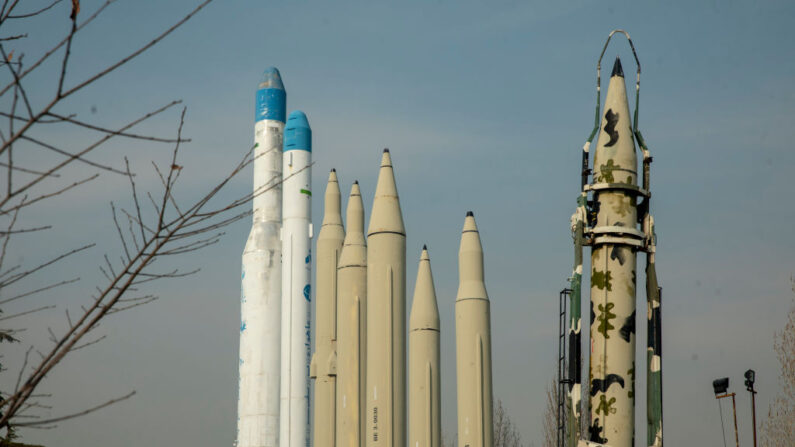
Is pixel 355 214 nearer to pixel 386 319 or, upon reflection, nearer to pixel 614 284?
pixel 386 319

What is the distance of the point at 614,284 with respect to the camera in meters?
17.0

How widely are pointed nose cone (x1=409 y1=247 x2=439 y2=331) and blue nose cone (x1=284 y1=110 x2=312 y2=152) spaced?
574cm

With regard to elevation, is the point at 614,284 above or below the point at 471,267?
below

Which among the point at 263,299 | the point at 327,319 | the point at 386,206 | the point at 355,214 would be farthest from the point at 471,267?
the point at 263,299

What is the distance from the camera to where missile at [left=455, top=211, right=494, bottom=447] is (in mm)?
30312

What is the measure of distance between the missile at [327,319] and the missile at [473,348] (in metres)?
5.24

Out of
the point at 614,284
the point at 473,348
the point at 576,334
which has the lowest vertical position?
the point at 576,334

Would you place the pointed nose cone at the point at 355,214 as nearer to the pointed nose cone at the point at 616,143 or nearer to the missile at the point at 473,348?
the missile at the point at 473,348

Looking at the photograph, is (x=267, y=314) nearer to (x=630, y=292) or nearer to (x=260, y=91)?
(x=260, y=91)

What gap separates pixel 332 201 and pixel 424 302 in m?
6.84

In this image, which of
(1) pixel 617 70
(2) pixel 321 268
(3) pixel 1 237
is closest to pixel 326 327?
(2) pixel 321 268

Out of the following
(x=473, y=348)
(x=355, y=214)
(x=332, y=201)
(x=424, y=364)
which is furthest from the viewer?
(x=332, y=201)

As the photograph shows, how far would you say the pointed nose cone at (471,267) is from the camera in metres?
31.8

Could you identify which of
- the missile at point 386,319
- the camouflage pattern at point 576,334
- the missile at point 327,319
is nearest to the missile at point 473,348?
the missile at point 386,319
